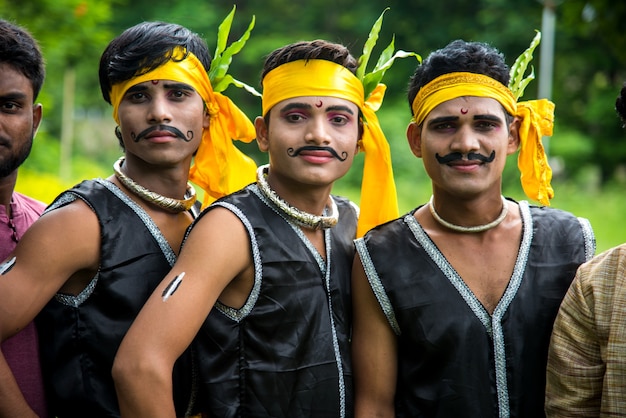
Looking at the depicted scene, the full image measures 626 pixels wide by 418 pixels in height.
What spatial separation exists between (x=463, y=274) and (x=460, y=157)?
49 cm

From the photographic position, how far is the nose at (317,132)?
11.0 feet

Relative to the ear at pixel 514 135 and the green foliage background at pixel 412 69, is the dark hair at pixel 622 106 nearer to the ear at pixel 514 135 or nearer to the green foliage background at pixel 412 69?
the ear at pixel 514 135

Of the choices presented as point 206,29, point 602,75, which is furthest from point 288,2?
point 602,75

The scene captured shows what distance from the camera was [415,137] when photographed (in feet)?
12.0

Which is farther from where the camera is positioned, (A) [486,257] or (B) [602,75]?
(B) [602,75]

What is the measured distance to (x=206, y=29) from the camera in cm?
2264

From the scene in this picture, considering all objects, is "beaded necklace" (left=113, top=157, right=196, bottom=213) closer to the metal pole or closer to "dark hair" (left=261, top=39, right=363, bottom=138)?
"dark hair" (left=261, top=39, right=363, bottom=138)

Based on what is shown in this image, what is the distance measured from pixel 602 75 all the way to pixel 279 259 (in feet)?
78.3

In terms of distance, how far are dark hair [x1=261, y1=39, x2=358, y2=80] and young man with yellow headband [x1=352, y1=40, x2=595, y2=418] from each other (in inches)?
14.2

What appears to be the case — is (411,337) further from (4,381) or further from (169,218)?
(4,381)

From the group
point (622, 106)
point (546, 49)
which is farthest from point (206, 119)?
point (546, 49)

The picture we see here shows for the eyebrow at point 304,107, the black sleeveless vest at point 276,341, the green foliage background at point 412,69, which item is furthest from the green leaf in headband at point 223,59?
the green foliage background at point 412,69

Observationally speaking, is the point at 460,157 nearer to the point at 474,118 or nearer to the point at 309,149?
the point at 474,118

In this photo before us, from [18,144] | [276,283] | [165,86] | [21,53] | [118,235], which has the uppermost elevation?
[21,53]
